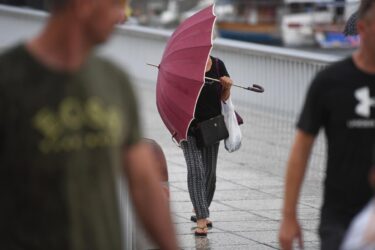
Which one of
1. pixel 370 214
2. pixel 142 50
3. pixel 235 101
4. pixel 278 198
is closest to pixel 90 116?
pixel 370 214

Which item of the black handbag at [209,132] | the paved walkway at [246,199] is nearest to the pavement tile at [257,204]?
the paved walkway at [246,199]

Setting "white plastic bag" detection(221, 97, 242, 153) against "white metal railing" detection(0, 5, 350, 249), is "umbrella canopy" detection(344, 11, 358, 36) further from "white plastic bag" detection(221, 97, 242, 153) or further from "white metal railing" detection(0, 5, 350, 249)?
"white metal railing" detection(0, 5, 350, 249)

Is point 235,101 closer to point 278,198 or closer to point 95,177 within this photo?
point 278,198

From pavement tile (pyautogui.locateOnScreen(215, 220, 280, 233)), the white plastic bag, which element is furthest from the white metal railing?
the white plastic bag

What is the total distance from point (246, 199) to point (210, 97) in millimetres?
1914

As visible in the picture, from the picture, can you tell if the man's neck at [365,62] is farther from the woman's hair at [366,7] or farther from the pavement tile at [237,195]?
the pavement tile at [237,195]

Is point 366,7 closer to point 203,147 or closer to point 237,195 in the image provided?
point 203,147

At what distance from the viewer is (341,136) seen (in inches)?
187

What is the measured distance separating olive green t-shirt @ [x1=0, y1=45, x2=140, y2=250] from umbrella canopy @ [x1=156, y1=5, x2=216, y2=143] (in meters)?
5.55

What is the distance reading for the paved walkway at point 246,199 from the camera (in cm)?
930

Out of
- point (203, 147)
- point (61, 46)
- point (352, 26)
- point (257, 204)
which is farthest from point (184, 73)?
point (61, 46)

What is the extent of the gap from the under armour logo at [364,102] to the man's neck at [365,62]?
0.26ft

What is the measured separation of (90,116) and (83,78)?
0.37ft

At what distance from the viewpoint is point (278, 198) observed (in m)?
11.2
